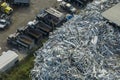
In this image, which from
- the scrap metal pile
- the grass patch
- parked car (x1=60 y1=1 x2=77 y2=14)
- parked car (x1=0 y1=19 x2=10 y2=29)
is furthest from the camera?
parked car (x1=60 y1=1 x2=77 y2=14)

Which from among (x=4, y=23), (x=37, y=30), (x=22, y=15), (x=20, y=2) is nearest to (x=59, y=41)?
(x=37, y=30)

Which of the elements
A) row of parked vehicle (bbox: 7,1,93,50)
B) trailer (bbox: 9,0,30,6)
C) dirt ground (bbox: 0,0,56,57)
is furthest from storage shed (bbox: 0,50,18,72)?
trailer (bbox: 9,0,30,6)

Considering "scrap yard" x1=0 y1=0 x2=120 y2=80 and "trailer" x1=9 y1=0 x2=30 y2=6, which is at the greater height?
"trailer" x1=9 y1=0 x2=30 y2=6

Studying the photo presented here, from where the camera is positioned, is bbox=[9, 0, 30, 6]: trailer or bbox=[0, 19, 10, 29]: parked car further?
bbox=[9, 0, 30, 6]: trailer

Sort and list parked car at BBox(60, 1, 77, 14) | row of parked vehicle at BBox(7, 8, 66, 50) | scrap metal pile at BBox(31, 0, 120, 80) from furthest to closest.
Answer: parked car at BBox(60, 1, 77, 14), row of parked vehicle at BBox(7, 8, 66, 50), scrap metal pile at BBox(31, 0, 120, 80)

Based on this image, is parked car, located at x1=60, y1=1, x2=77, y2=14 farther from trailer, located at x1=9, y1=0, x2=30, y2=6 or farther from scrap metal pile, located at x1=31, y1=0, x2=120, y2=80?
scrap metal pile, located at x1=31, y1=0, x2=120, y2=80

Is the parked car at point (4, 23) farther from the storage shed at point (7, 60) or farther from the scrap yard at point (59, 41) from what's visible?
the storage shed at point (7, 60)

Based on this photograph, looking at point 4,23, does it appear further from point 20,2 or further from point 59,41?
point 59,41

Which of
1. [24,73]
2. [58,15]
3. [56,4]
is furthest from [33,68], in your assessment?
[56,4]
